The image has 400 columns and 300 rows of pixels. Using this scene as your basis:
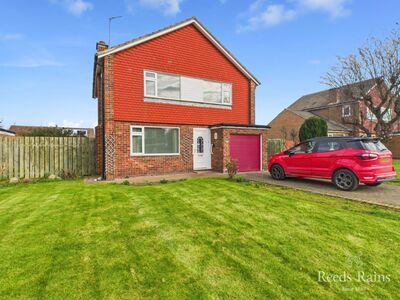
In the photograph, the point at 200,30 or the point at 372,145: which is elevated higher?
the point at 200,30

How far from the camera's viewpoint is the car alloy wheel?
10383mm

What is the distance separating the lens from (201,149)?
45.3 feet

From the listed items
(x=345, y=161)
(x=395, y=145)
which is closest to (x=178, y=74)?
(x=345, y=161)

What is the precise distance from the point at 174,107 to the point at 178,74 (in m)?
1.91

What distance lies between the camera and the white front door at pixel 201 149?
1357 cm

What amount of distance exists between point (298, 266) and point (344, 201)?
4.52 metres

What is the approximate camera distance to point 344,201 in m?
A: 6.62

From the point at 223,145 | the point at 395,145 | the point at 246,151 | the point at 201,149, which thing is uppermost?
the point at 395,145

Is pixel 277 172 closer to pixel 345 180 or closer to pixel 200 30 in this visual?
pixel 345 180

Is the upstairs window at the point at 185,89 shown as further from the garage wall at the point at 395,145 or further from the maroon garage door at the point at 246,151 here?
the garage wall at the point at 395,145

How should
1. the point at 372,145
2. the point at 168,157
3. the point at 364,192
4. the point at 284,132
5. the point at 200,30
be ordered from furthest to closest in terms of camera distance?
1. the point at 284,132
2. the point at 200,30
3. the point at 168,157
4. the point at 372,145
5. the point at 364,192

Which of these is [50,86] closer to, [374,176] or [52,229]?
[52,229]

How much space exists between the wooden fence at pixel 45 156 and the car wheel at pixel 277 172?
9.22 metres

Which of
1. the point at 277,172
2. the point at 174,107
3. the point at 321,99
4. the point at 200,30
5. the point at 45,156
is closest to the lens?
the point at 277,172
